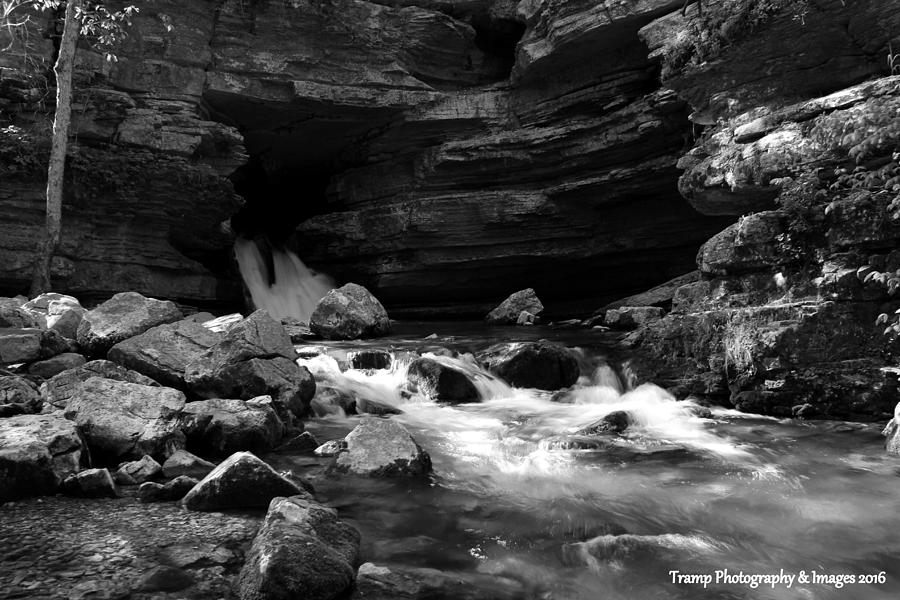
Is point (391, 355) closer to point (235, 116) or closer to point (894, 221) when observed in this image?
point (894, 221)

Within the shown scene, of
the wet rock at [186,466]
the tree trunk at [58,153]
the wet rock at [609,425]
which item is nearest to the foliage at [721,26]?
the wet rock at [609,425]

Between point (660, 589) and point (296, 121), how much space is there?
63.1 feet

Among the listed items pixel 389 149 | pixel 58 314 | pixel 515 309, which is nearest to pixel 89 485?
pixel 58 314

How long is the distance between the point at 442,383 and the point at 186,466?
15.9 ft

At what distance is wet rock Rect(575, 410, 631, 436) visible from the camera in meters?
7.45

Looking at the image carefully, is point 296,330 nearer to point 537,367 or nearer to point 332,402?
point 332,402

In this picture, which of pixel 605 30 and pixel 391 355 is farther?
pixel 605 30

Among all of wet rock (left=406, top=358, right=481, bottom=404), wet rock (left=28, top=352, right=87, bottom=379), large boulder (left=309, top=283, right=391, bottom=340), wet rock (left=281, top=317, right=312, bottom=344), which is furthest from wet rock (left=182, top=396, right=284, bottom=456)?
large boulder (left=309, top=283, right=391, bottom=340)

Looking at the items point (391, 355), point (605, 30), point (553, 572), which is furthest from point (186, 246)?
point (553, 572)

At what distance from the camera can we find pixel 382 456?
18.8 ft

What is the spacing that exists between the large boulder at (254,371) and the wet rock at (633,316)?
1026cm

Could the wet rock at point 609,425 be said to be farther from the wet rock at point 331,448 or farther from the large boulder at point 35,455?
the large boulder at point 35,455

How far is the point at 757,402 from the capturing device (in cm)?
825

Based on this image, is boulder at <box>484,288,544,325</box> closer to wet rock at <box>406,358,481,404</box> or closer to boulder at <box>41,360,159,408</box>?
wet rock at <box>406,358,481,404</box>
